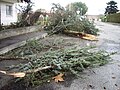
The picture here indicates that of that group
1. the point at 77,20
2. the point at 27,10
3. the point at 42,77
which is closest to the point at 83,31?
the point at 77,20

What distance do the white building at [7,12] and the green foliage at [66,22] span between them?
8600mm

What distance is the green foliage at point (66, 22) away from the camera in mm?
12047

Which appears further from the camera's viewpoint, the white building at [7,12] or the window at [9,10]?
the window at [9,10]

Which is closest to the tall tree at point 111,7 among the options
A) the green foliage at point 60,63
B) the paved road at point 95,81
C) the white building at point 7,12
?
the white building at point 7,12

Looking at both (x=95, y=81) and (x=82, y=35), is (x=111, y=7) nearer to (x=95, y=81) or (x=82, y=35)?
(x=82, y=35)

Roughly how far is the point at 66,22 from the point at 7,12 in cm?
1225

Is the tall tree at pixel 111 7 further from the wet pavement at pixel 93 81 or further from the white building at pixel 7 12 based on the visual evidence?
the wet pavement at pixel 93 81

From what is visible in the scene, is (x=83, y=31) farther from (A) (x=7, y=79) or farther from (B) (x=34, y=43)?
(A) (x=7, y=79)

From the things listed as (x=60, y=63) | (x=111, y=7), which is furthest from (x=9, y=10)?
(x=111, y=7)

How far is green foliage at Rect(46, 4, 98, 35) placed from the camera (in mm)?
12047

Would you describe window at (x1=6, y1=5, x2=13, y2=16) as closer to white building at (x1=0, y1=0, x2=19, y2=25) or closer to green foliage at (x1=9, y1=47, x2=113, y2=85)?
white building at (x1=0, y1=0, x2=19, y2=25)

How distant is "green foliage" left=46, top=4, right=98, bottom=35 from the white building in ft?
28.2

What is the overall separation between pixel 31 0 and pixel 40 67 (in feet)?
32.9

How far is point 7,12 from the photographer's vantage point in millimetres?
22516
